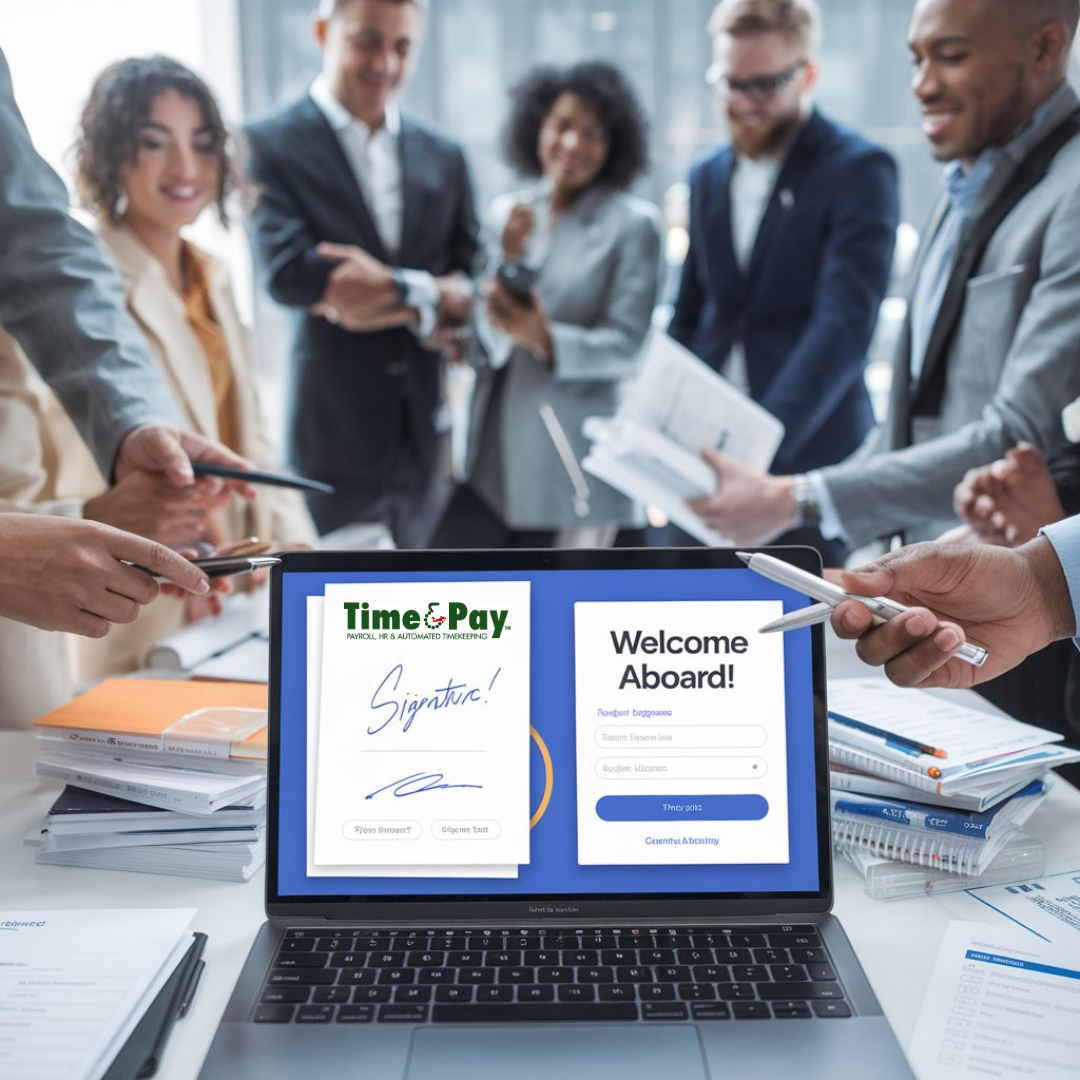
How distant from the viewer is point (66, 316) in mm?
1588

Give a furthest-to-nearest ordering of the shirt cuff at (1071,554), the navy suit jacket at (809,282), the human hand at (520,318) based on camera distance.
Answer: the human hand at (520,318)
the navy suit jacket at (809,282)
the shirt cuff at (1071,554)

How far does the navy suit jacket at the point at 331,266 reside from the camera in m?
2.70

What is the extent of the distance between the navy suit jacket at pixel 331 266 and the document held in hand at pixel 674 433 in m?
0.86

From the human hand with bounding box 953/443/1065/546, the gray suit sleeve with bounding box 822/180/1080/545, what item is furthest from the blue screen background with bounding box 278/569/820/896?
the gray suit sleeve with bounding box 822/180/1080/545

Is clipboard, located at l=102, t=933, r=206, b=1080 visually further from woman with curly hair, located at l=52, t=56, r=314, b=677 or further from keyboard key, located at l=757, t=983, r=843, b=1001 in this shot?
woman with curly hair, located at l=52, t=56, r=314, b=677

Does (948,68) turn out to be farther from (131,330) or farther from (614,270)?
(131,330)

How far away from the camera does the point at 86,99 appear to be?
2.24m

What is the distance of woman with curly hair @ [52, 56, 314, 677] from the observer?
214cm

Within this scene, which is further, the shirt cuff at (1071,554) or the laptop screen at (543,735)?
the shirt cuff at (1071,554)

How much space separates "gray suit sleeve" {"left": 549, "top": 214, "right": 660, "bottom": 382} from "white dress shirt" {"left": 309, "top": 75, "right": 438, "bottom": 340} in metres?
0.35

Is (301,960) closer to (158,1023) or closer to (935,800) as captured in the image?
(158,1023)

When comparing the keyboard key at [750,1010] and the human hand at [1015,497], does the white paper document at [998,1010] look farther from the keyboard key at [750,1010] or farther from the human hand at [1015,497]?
the human hand at [1015,497]

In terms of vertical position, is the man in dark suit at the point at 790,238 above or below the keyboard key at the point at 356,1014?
above

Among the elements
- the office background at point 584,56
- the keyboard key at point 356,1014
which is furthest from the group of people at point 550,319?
the office background at point 584,56
